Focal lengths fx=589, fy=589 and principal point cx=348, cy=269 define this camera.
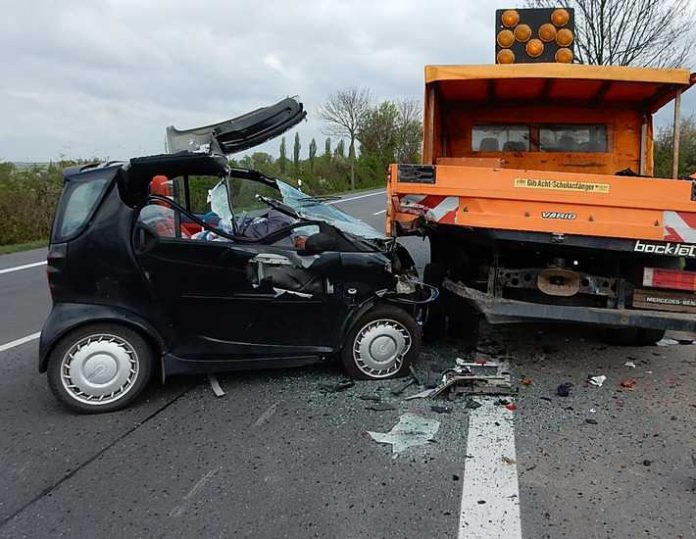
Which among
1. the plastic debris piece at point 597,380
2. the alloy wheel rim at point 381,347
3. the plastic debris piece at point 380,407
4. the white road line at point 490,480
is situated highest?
the alloy wheel rim at point 381,347

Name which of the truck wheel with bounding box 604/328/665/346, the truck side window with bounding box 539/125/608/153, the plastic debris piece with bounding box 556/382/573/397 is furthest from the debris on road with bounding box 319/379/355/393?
the truck side window with bounding box 539/125/608/153

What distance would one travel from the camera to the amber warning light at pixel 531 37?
6.03m

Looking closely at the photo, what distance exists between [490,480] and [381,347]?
60.3 inches

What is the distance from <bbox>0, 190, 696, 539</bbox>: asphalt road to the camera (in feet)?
9.10

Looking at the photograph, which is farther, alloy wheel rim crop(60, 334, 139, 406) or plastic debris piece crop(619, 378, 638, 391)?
plastic debris piece crop(619, 378, 638, 391)

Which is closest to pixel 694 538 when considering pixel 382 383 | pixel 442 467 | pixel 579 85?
pixel 442 467

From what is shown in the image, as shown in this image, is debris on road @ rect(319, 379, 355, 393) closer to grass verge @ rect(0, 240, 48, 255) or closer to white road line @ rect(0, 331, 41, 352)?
white road line @ rect(0, 331, 41, 352)

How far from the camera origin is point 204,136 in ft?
17.6

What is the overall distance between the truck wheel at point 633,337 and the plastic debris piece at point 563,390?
4.37ft

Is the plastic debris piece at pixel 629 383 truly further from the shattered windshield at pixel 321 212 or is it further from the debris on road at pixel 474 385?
the shattered windshield at pixel 321 212

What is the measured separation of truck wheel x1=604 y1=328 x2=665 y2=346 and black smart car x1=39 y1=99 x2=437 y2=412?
2.07 metres

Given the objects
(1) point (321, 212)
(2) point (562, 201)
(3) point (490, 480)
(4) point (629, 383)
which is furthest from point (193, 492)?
(4) point (629, 383)

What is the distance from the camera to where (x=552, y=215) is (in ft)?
13.7

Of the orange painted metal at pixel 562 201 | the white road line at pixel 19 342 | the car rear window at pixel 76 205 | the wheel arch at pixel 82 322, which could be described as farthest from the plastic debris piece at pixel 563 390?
the white road line at pixel 19 342
